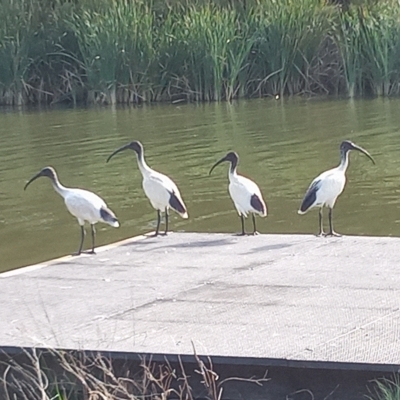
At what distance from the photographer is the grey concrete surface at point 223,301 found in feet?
18.6

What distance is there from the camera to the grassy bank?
24.6 m

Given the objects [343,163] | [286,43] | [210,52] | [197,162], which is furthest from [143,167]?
[286,43]

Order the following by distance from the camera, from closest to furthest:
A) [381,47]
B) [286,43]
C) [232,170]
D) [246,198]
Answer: [246,198] < [232,170] < [381,47] < [286,43]

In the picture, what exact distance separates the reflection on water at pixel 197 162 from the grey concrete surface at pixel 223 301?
3327 mm

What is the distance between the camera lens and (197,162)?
16.8 m

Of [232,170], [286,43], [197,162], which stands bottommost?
[197,162]

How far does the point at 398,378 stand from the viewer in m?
5.10

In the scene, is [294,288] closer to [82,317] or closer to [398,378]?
[82,317]

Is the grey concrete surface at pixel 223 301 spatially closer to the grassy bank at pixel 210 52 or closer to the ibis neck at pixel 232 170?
the ibis neck at pixel 232 170

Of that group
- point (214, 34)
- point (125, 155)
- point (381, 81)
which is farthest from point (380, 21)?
point (125, 155)

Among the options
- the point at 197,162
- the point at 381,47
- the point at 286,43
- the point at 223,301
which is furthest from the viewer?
the point at 286,43

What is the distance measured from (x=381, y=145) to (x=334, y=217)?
5.19 meters

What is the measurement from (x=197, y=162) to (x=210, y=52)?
804 centimetres

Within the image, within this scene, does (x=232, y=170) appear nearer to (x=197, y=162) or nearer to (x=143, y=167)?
(x=143, y=167)
